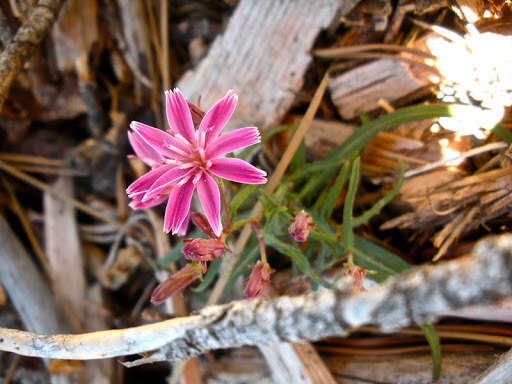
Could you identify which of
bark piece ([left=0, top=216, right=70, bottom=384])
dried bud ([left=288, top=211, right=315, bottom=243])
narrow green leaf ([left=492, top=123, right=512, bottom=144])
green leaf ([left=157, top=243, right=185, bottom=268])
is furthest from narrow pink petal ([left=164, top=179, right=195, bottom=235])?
bark piece ([left=0, top=216, right=70, bottom=384])

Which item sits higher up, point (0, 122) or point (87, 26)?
point (87, 26)

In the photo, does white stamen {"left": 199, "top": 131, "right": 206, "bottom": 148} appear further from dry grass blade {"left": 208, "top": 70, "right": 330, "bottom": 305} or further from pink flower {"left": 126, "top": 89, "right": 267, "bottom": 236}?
dry grass blade {"left": 208, "top": 70, "right": 330, "bottom": 305}

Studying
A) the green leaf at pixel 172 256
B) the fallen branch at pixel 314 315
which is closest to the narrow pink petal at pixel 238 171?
the fallen branch at pixel 314 315

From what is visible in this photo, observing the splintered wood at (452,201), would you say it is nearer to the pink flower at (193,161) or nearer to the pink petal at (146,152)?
the pink flower at (193,161)

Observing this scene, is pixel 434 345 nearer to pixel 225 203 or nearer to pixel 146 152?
pixel 225 203

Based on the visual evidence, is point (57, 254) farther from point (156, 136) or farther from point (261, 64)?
point (261, 64)

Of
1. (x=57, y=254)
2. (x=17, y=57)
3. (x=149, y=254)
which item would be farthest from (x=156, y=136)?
(x=57, y=254)
